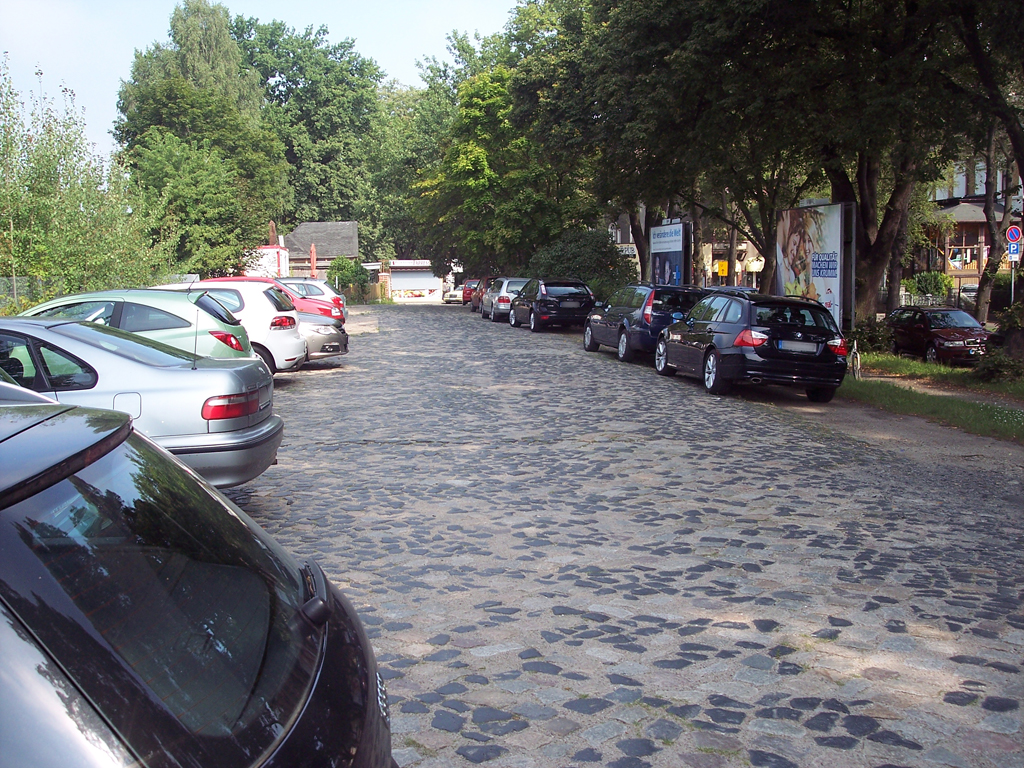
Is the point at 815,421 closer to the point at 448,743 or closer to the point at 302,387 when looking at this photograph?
the point at 302,387

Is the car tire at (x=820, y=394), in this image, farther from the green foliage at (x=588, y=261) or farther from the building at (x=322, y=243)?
the building at (x=322, y=243)

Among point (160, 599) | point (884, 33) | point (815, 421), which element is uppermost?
point (884, 33)

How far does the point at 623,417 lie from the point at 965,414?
496 centimetres

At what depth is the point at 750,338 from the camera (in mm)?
14742

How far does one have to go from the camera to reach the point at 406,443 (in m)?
10.6

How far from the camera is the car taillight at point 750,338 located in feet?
48.2

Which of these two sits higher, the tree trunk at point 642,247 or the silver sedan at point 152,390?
the tree trunk at point 642,247

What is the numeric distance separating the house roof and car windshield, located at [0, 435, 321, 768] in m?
81.5

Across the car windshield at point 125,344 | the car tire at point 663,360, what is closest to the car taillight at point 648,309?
the car tire at point 663,360

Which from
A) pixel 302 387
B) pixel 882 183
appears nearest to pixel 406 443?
pixel 302 387

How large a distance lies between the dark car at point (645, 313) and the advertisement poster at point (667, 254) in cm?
514

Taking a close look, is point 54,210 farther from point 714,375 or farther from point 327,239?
point 327,239

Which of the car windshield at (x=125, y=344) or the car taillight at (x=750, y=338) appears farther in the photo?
the car taillight at (x=750, y=338)

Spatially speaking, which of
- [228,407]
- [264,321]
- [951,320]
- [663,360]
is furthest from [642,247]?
[228,407]
